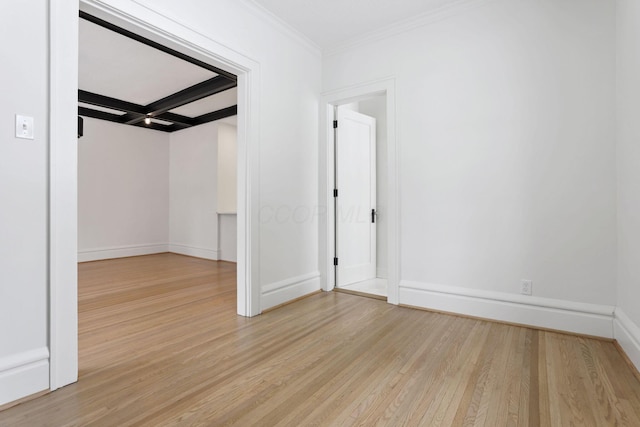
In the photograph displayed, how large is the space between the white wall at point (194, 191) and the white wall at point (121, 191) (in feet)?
0.85

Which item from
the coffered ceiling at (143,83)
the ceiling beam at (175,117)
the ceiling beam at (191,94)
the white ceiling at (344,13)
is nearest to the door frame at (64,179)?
the coffered ceiling at (143,83)

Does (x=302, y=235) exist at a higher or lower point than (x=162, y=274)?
higher

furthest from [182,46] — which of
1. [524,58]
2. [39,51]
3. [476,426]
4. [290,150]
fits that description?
[476,426]

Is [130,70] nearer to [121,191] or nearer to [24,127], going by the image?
[121,191]

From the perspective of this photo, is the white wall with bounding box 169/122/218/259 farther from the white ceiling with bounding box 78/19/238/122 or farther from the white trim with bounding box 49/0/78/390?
the white trim with bounding box 49/0/78/390

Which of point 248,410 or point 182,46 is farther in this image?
point 182,46

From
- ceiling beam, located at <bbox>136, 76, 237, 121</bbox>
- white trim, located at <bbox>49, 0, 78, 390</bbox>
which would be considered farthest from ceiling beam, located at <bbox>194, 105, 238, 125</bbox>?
white trim, located at <bbox>49, 0, 78, 390</bbox>

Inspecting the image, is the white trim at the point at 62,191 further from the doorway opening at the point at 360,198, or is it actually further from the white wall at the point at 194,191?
the white wall at the point at 194,191

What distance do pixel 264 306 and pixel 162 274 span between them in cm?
250

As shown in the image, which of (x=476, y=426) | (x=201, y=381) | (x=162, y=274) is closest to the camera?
(x=476, y=426)

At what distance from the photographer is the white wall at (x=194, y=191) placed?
6.26m

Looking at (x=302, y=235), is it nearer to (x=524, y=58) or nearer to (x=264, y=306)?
(x=264, y=306)

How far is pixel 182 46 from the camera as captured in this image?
2389 mm

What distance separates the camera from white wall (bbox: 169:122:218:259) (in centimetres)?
626
